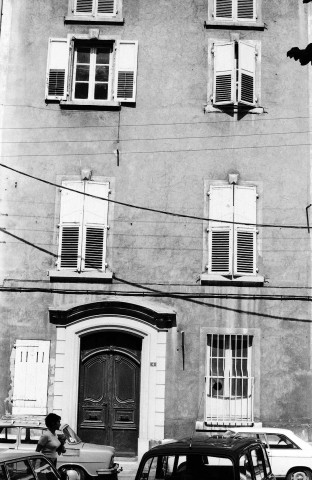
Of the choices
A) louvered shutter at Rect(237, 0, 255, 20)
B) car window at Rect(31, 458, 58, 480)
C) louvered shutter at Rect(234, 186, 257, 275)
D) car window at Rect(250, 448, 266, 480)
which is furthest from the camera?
louvered shutter at Rect(237, 0, 255, 20)

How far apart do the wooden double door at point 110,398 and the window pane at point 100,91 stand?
20.2 ft

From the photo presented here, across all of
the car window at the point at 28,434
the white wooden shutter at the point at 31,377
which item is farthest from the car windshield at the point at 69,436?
the white wooden shutter at the point at 31,377

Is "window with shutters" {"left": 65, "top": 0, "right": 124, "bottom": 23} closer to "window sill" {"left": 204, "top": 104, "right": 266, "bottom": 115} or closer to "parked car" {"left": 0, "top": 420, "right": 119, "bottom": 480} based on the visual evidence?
"window sill" {"left": 204, "top": 104, "right": 266, "bottom": 115}

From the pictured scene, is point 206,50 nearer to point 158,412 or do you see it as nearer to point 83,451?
point 158,412

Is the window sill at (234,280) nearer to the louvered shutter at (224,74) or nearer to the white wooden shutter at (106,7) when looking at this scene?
the louvered shutter at (224,74)

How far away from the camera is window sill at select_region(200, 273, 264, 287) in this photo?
1862 centimetres

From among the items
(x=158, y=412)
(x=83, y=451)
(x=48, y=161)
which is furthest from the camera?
(x=48, y=161)

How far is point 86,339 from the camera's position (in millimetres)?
18859

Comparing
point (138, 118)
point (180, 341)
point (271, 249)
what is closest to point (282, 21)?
point (138, 118)

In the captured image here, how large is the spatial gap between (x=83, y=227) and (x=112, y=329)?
8.20ft

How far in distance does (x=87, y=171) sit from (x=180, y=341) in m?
4.61

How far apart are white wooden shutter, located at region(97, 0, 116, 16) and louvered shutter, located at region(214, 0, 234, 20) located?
102 inches

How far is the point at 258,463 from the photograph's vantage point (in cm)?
977

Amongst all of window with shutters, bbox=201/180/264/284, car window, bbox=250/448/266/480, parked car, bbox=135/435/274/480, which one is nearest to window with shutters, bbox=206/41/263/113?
window with shutters, bbox=201/180/264/284
